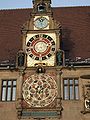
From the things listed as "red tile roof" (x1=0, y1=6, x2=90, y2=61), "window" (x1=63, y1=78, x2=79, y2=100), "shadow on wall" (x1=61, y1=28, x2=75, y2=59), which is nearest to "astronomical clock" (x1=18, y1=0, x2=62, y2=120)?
"window" (x1=63, y1=78, x2=79, y2=100)

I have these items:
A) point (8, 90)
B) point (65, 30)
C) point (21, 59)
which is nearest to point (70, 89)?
point (21, 59)

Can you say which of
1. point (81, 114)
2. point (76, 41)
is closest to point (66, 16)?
point (76, 41)

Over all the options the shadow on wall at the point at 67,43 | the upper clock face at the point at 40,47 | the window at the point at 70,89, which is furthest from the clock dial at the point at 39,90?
the shadow on wall at the point at 67,43

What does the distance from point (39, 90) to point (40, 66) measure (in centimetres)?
137

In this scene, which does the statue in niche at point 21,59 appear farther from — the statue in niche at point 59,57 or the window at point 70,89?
the window at point 70,89

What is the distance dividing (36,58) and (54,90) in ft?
7.24

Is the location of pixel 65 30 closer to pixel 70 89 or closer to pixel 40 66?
pixel 40 66

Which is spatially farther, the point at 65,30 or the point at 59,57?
the point at 65,30

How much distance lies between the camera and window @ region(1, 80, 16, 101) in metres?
20.5

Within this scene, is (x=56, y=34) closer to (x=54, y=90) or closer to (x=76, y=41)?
(x=76, y=41)

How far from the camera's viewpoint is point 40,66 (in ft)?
68.2

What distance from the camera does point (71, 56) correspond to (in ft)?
71.6

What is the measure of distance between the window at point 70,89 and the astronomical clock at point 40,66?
1.35 ft

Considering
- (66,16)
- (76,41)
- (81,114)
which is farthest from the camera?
(66,16)
